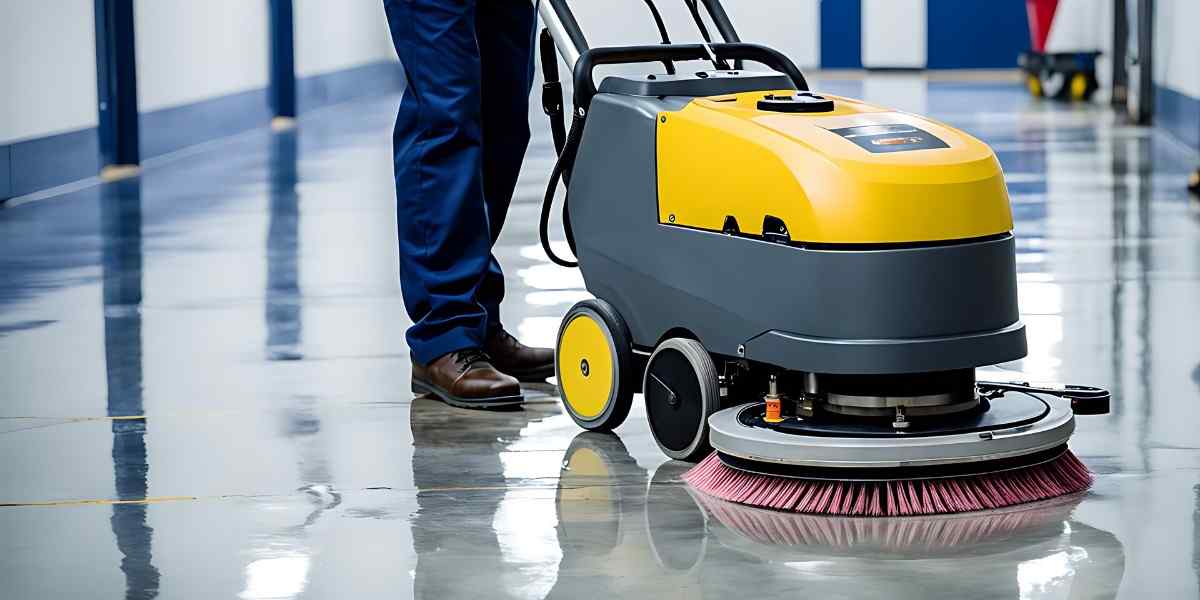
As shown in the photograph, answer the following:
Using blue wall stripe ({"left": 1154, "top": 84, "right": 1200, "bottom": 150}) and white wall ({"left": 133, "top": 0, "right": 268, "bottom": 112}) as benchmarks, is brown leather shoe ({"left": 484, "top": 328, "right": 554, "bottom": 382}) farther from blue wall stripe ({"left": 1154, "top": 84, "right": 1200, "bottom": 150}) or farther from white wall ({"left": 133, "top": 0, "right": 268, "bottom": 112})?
blue wall stripe ({"left": 1154, "top": 84, "right": 1200, "bottom": 150})

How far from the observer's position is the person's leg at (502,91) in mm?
2986

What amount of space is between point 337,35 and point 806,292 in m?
9.57

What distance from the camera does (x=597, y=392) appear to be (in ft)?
8.51

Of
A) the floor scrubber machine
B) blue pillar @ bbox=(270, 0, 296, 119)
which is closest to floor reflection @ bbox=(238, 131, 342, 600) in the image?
the floor scrubber machine

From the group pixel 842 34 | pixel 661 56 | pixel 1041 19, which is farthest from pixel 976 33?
pixel 661 56

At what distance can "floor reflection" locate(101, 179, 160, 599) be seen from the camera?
2.04 meters

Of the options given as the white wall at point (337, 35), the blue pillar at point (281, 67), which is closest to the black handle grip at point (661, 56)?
the blue pillar at point (281, 67)

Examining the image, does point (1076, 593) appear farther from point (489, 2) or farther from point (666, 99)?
point (489, 2)

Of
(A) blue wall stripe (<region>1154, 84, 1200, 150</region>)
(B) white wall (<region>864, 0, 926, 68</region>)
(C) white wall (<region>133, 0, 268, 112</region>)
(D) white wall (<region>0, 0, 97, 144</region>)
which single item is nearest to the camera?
(D) white wall (<region>0, 0, 97, 144</region>)

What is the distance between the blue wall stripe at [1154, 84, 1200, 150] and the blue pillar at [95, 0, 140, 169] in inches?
169

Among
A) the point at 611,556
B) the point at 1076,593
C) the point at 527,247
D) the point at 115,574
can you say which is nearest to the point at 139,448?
the point at 115,574

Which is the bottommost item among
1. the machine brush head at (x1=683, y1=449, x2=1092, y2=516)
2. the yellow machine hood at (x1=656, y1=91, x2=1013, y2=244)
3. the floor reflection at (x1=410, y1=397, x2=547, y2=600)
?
the floor reflection at (x1=410, y1=397, x2=547, y2=600)

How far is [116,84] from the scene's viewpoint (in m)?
7.06

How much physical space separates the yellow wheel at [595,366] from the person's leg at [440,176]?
1.04 feet
